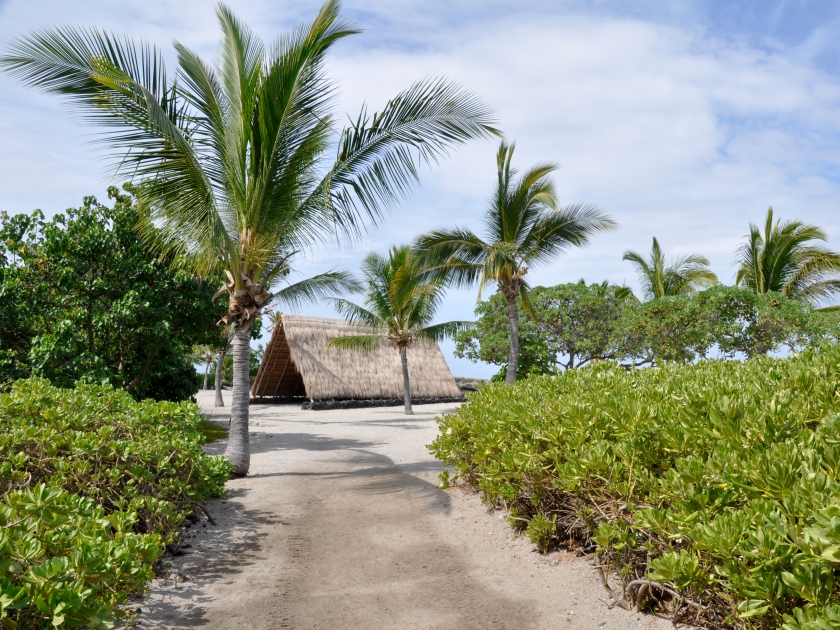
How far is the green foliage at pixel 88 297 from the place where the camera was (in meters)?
10.7

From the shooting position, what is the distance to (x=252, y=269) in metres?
8.73

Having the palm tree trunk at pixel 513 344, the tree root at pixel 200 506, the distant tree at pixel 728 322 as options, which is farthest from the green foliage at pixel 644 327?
the tree root at pixel 200 506

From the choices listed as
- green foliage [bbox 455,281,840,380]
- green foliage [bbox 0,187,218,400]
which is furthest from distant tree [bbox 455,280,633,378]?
green foliage [bbox 0,187,218,400]

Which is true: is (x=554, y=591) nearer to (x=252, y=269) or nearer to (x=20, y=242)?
(x=252, y=269)

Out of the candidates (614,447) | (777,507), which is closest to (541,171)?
Result: (614,447)

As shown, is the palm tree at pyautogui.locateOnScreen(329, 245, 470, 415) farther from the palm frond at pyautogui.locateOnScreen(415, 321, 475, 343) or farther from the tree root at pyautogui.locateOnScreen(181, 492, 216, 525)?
the tree root at pyautogui.locateOnScreen(181, 492, 216, 525)

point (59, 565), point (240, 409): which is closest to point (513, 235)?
point (240, 409)

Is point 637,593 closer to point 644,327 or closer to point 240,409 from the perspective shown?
point 240,409

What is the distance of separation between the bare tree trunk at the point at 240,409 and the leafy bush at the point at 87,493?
155cm

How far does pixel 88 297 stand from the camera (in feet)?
36.6

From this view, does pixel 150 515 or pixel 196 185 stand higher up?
pixel 196 185

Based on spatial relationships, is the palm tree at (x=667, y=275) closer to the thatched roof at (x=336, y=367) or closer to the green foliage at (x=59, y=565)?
the thatched roof at (x=336, y=367)

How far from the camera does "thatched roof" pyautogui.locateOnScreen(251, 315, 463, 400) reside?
861 inches

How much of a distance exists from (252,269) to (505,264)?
309 inches
